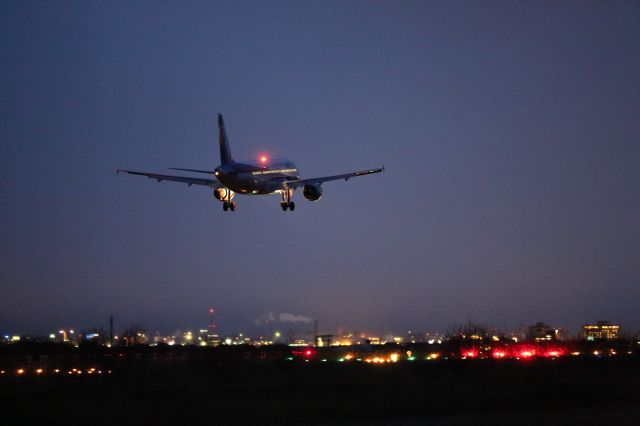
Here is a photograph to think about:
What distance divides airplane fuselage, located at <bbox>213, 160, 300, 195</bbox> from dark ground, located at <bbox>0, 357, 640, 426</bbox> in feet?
45.4

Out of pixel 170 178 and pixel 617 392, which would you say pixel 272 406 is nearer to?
pixel 617 392

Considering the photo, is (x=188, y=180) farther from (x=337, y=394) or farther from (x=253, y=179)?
(x=337, y=394)

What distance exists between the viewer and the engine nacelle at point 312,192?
69375 mm

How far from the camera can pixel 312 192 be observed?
69375mm

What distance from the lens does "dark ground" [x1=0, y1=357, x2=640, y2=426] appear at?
41000 mm

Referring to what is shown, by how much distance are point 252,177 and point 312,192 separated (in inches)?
270

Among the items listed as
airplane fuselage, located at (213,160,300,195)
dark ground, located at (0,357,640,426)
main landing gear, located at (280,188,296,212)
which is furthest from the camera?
main landing gear, located at (280,188,296,212)

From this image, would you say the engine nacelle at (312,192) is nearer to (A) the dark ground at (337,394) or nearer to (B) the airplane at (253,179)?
(B) the airplane at (253,179)

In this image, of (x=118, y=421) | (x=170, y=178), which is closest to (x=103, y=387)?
(x=118, y=421)

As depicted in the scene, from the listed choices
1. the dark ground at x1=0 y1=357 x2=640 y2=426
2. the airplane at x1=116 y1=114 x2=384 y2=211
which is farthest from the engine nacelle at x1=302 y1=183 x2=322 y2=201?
the dark ground at x1=0 y1=357 x2=640 y2=426

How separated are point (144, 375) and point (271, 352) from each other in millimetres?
23367

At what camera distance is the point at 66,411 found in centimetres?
4109

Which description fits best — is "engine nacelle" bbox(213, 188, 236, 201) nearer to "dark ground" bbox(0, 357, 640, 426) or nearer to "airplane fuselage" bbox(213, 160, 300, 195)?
"airplane fuselage" bbox(213, 160, 300, 195)

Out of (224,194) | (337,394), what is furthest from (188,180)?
(337,394)
